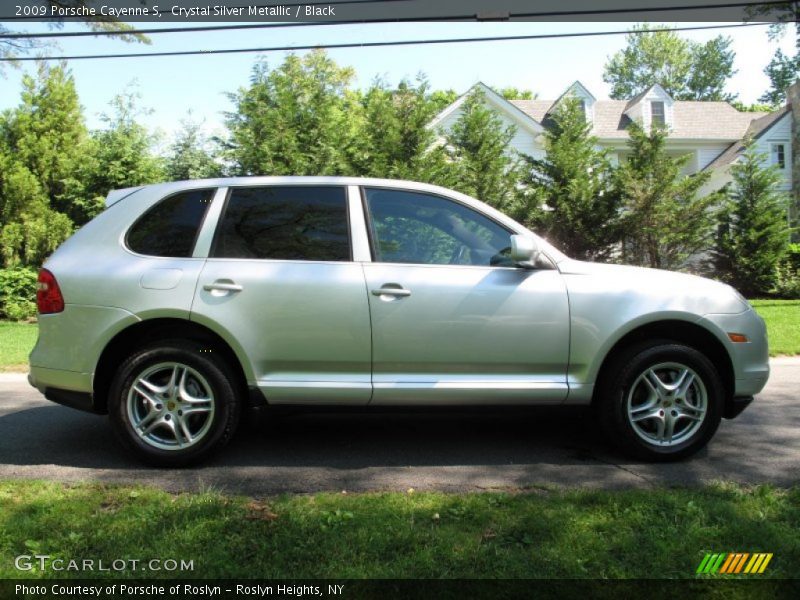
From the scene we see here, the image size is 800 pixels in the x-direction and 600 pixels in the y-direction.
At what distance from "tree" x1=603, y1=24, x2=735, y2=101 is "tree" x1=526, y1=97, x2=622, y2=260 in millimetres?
54138

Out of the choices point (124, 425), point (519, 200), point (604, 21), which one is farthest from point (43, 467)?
point (519, 200)

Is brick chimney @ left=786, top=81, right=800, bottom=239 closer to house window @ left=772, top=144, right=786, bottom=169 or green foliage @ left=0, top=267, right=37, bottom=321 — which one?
house window @ left=772, top=144, right=786, bottom=169

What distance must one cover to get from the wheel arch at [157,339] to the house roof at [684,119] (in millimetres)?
29700

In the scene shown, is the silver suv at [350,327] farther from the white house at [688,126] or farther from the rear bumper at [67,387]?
the white house at [688,126]

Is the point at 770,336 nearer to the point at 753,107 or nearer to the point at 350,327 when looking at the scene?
the point at 350,327

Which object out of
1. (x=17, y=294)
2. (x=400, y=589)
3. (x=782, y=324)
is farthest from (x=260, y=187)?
(x=17, y=294)

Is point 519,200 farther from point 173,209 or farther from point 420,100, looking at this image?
point 173,209

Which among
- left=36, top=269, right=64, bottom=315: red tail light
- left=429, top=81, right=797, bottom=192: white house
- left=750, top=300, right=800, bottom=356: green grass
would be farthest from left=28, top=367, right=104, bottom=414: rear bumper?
left=429, top=81, right=797, bottom=192: white house

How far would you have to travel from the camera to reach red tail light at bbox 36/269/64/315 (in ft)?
13.5

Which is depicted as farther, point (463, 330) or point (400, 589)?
point (463, 330)

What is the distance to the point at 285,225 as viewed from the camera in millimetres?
4332

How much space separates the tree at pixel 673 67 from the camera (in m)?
64.3

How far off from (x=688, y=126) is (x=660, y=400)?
3354 cm

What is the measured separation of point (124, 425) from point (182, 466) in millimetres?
447
